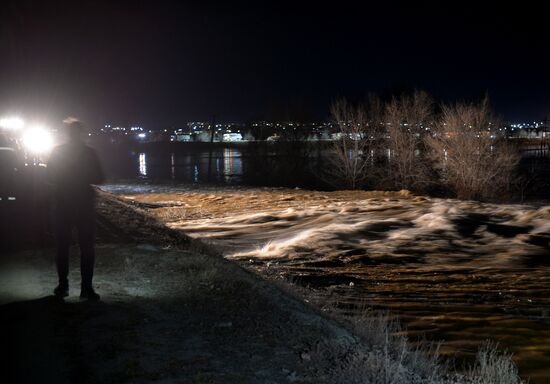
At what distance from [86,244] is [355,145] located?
4472 cm

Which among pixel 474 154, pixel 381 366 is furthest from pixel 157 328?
pixel 474 154

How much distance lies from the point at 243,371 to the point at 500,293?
1076cm

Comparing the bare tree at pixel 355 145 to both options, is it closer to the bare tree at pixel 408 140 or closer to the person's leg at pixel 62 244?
the bare tree at pixel 408 140

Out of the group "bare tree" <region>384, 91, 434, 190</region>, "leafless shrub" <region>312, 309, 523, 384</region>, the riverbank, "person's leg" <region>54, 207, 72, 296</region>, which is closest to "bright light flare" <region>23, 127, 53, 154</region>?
the riverbank

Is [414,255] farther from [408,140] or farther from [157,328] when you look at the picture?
[408,140]

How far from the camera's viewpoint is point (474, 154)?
4306 cm

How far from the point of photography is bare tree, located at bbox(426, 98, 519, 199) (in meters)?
42.6

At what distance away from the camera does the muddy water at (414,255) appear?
12008 millimetres

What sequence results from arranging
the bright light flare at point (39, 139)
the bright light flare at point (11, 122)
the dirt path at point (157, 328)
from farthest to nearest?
the bright light flare at point (11, 122) < the bright light flare at point (39, 139) < the dirt path at point (157, 328)

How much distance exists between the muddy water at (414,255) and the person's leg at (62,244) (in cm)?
614

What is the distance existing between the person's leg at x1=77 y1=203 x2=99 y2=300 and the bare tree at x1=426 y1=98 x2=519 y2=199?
3813 centimetres

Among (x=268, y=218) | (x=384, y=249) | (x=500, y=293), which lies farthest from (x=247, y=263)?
(x=268, y=218)

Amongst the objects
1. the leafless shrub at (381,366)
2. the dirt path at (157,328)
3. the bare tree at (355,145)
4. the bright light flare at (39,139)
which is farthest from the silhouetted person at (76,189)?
the bare tree at (355,145)

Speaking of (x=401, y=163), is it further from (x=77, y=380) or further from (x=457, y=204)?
(x=77, y=380)
